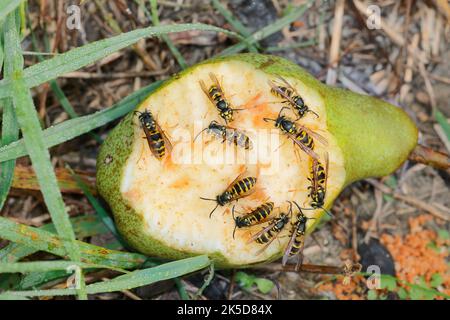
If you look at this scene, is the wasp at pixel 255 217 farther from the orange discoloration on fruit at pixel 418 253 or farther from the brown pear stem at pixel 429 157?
the orange discoloration on fruit at pixel 418 253

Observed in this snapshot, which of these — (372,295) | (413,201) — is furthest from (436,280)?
(413,201)

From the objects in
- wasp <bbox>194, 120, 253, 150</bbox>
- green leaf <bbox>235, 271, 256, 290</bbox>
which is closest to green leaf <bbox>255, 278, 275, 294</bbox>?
green leaf <bbox>235, 271, 256, 290</bbox>

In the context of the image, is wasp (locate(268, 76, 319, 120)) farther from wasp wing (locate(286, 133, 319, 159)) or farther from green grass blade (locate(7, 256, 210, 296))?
green grass blade (locate(7, 256, 210, 296))

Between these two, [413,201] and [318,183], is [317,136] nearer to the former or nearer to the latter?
[318,183]

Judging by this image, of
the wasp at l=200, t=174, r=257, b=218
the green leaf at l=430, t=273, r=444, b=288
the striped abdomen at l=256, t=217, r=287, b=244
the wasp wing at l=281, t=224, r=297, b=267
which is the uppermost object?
the wasp at l=200, t=174, r=257, b=218

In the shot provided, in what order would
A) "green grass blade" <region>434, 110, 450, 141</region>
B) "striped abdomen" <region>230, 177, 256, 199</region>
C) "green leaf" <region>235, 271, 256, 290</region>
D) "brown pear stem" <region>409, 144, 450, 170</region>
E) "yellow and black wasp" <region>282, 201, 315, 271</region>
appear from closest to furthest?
"striped abdomen" <region>230, 177, 256, 199</region> → "yellow and black wasp" <region>282, 201, 315, 271</region> → "brown pear stem" <region>409, 144, 450, 170</region> → "green leaf" <region>235, 271, 256, 290</region> → "green grass blade" <region>434, 110, 450, 141</region>

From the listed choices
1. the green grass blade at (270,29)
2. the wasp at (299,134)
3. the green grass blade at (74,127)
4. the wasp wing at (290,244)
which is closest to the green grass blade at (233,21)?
the green grass blade at (270,29)
